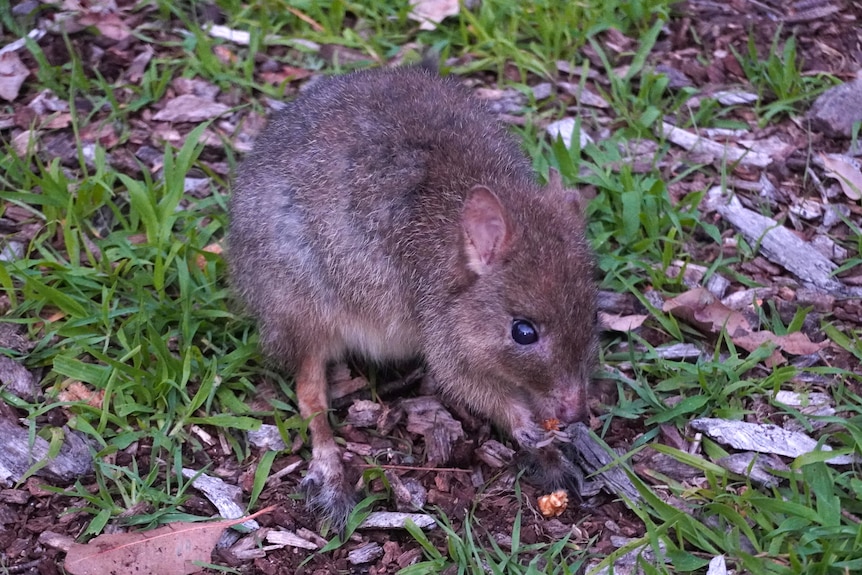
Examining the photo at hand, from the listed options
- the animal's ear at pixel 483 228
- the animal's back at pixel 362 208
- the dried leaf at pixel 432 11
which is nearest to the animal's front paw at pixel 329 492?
the animal's back at pixel 362 208

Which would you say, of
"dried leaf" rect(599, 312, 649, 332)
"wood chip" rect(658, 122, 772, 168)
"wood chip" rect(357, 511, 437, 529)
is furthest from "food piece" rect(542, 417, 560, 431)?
"wood chip" rect(658, 122, 772, 168)

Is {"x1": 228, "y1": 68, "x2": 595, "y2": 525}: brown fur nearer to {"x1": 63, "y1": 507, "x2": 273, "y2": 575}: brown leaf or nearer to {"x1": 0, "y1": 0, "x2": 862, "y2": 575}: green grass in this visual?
{"x1": 0, "y1": 0, "x2": 862, "y2": 575}: green grass

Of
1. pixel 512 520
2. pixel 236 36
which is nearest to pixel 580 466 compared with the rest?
pixel 512 520

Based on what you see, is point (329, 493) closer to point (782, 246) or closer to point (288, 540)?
point (288, 540)

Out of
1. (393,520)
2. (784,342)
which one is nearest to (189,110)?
(393,520)

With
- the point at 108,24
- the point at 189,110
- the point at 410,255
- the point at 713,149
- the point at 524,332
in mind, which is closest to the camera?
the point at 524,332

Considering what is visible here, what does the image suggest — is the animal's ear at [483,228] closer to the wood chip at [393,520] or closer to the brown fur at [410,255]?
the brown fur at [410,255]

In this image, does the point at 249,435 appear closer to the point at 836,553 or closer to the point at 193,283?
the point at 193,283

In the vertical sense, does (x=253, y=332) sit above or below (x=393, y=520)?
above
